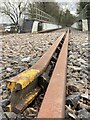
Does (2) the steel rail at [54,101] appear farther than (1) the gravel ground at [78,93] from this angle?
No

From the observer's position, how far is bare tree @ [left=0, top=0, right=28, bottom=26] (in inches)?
1712

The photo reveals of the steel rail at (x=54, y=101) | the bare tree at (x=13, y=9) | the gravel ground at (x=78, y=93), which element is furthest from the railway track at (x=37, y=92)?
the bare tree at (x=13, y=9)

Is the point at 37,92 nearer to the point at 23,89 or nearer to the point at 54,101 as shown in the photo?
the point at 23,89

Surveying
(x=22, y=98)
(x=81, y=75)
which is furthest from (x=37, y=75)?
(x=81, y=75)

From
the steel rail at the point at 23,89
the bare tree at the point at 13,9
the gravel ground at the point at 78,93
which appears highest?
the bare tree at the point at 13,9

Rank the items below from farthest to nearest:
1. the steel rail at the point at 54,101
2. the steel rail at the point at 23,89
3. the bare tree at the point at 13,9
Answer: the bare tree at the point at 13,9 < the steel rail at the point at 23,89 < the steel rail at the point at 54,101

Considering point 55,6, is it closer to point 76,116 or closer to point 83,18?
point 83,18

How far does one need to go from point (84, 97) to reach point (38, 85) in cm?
40

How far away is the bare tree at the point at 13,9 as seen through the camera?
43.5m

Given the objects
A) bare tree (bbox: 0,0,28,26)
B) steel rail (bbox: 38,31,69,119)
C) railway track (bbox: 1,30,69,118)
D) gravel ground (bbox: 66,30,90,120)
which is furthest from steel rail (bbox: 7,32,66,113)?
bare tree (bbox: 0,0,28,26)

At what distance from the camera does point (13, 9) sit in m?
44.5

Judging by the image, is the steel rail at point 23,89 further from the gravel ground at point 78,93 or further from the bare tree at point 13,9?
the bare tree at point 13,9

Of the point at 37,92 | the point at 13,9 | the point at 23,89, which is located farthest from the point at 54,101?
the point at 13,9

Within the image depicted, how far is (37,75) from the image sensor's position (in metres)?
2.16
